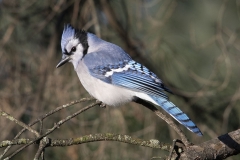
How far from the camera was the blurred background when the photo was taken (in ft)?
7.88

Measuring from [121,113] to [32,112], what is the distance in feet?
1.37

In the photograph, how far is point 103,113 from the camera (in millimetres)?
2453

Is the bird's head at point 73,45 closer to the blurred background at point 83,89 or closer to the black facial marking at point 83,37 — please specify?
the black facial marking at point 83,37

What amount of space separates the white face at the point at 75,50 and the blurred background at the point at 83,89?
187 mm

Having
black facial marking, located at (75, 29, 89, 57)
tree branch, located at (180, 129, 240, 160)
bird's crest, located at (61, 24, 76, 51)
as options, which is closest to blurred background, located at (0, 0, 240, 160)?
black facial marking, located at (75, 29, 89, 57)

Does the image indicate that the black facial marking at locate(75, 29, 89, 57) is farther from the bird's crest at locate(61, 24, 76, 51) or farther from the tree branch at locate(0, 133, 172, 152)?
the tree branch at locate(0, 133, 172, 152)

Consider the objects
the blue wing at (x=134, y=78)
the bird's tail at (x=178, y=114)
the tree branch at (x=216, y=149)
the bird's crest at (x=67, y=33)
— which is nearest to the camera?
the tree branch at (x=216, y=149)

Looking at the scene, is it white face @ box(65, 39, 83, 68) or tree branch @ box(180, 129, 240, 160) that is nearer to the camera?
tree branch @ box(180, 129, 240, 160)

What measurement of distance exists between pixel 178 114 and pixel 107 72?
1.77 feet

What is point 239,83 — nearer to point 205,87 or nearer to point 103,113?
point 205,87

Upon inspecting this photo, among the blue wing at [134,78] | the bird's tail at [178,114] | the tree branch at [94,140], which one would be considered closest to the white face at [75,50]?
the blue wing at [134,78]

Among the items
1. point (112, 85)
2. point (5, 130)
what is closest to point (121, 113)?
point (112, 85)

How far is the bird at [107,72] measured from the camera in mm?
1965

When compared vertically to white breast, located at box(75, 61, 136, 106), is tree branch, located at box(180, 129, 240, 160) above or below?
above
